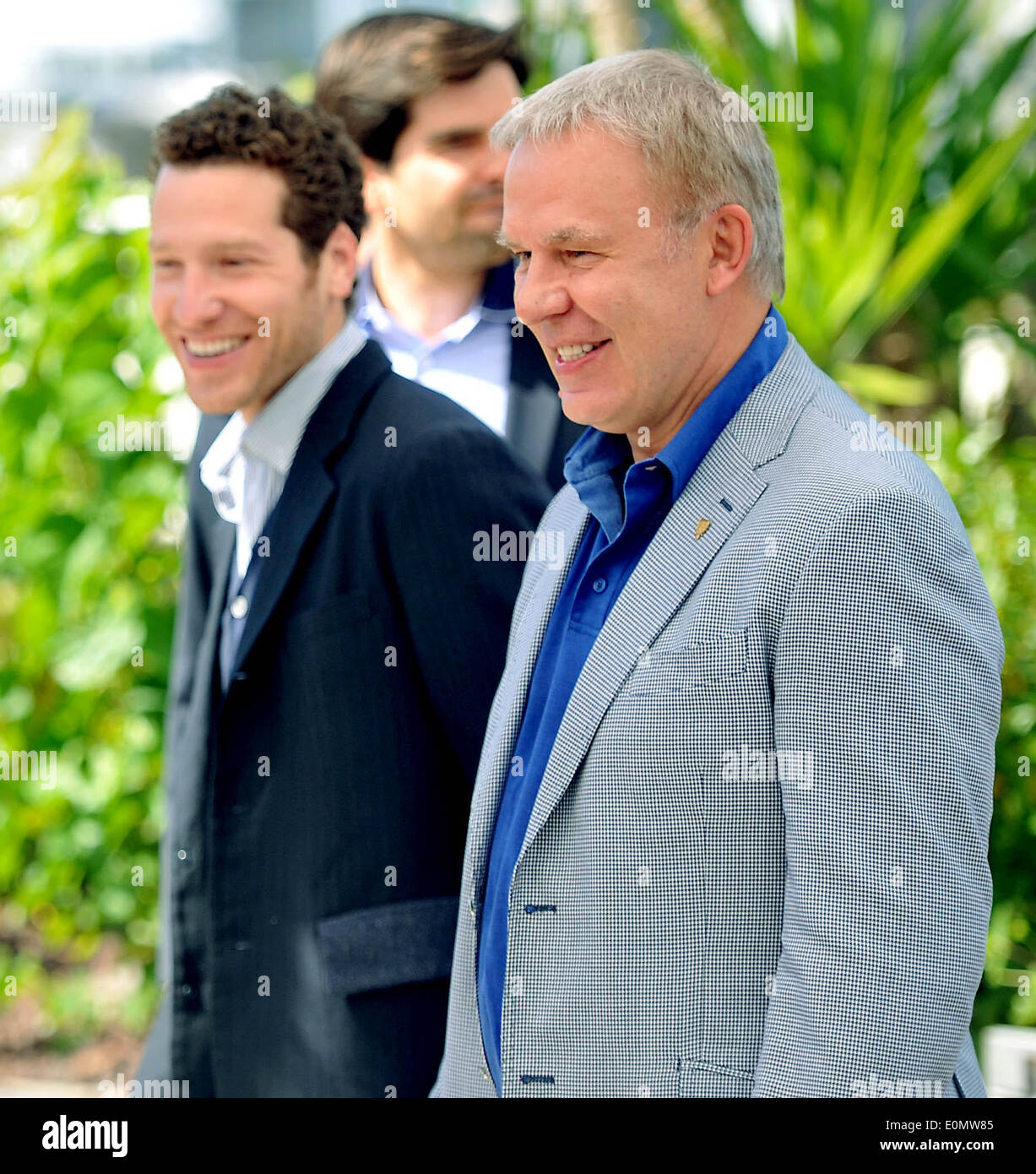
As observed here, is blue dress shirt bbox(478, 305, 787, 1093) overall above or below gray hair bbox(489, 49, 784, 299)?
below

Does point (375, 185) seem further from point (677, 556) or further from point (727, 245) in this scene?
point (677, 556)

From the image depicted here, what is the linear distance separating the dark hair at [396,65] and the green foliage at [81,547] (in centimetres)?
110

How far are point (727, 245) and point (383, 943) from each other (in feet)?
3.59

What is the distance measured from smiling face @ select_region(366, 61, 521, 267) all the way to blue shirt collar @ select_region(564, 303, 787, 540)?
132 centimetres

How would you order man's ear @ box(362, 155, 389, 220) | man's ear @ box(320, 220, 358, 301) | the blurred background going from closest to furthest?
man's ear @ box(320, 220, 358, 301) → man's ear @ box(362, 155, 389, 220) → the blurred background

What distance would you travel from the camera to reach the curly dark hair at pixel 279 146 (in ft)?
7.23

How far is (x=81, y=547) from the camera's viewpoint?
3.78m

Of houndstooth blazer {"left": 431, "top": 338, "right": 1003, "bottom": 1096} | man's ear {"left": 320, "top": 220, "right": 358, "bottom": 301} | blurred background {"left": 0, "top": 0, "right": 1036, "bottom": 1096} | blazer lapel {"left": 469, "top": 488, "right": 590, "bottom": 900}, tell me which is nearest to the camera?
houndstooth blazer {"left": 431, "top": 338, "right": 1003, "bottom": 1096}

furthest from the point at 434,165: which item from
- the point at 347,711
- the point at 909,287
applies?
the point at 909,287

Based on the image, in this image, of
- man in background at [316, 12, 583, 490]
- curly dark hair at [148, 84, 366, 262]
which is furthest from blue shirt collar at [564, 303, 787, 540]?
man in background at [316, 12, 583, 490]

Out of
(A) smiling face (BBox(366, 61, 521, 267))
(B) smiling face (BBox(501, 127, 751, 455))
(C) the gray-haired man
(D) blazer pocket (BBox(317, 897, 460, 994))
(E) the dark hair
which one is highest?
(E) the dark hair

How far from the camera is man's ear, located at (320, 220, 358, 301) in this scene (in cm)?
229

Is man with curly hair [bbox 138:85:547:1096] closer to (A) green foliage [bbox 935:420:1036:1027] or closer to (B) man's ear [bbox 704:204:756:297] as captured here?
(B) man's ear [bbox 704:204:756:297]
